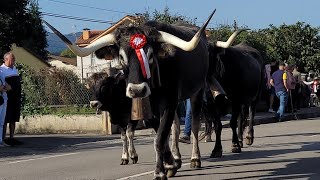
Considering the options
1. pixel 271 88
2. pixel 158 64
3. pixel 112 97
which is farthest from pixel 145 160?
pixel 271 88

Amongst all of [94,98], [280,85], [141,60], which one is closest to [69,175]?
[94,98]

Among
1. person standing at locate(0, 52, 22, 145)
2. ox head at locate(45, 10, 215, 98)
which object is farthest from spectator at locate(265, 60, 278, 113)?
ox head at locate(45, 10, 215, 98)

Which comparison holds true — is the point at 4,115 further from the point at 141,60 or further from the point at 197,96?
the point at 141,60

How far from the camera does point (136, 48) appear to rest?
6.99 meters

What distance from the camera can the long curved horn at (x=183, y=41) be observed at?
275 inches

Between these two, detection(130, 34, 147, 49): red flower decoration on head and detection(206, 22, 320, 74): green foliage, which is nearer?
detection(130, 34, 147, 49): red flower decoration on head

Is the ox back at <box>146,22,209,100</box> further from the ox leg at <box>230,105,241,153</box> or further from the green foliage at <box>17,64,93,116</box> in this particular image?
the green foliage at <box>17,64,93,116</box>

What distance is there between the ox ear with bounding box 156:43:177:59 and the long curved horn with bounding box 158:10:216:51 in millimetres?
54

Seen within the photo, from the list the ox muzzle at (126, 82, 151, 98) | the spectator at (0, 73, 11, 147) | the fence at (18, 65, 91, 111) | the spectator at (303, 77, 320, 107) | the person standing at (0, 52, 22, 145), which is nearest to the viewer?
the ox muzzle at (126, 82, 151, 98)

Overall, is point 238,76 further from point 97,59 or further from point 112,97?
point 97,59

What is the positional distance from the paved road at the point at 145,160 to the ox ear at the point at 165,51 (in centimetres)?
195

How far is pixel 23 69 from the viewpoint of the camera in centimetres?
1948

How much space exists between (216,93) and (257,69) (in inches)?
70.8

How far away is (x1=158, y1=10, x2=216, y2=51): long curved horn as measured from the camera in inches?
275
